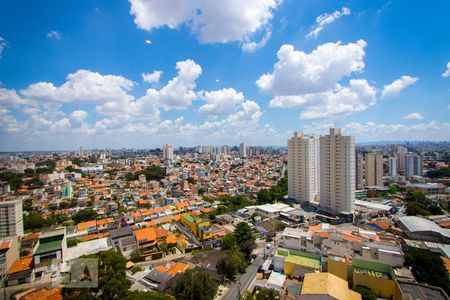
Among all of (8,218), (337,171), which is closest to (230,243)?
(337,171)

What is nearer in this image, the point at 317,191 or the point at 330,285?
the point at 330,285

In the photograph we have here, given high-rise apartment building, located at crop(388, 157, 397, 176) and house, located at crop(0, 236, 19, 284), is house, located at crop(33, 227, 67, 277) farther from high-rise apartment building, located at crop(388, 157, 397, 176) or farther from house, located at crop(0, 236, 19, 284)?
high-rise apartment building, located at crop(388, 157, 397, 176)

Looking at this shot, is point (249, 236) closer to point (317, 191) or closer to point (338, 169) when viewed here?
point (338, 169)

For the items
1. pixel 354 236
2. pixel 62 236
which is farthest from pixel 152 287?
pixel 354 236

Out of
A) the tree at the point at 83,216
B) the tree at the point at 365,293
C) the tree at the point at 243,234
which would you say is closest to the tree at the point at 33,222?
the tree at the point at 83,216

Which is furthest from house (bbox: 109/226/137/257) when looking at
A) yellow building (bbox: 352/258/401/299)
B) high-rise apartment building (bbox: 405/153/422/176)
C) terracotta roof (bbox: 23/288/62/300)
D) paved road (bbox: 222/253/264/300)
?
high-rise apartment building (bbox: 405/153/422/176)

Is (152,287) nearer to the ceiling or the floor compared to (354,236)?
nearer to the floor
